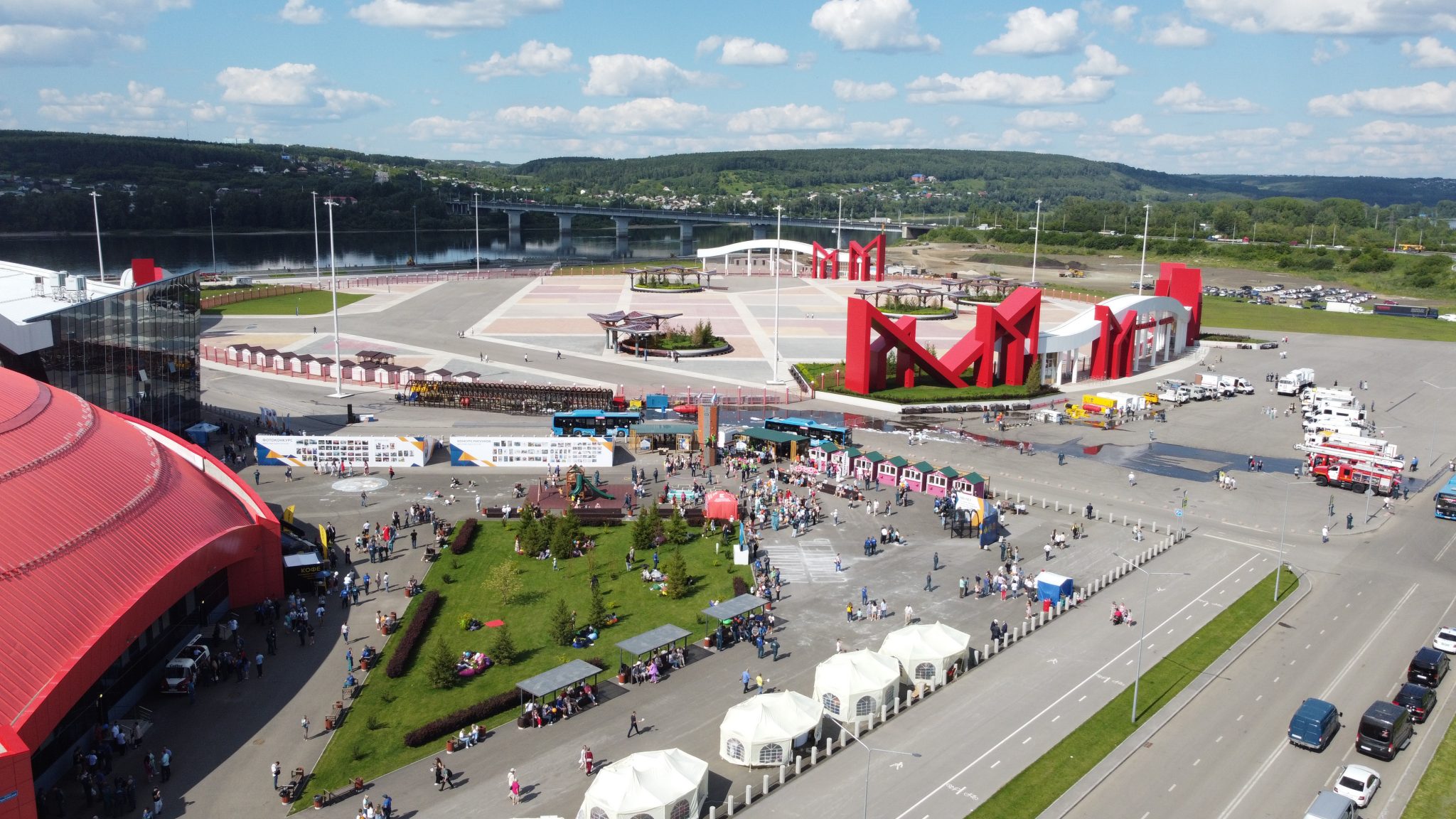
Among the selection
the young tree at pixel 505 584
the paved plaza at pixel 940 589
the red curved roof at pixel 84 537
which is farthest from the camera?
the young tree at pixel 505 584

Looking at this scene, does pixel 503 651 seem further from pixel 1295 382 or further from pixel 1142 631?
pixel 1295 382

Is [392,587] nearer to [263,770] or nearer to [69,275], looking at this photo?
[263,770]

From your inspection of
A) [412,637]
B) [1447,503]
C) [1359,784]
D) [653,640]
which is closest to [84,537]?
[412,637]

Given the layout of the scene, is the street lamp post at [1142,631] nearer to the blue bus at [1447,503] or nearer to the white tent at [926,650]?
the white tent at [926,650]

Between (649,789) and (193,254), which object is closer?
(649,789)

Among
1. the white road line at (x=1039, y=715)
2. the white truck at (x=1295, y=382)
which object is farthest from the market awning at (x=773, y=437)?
the white truck at (x=1295, y=382)

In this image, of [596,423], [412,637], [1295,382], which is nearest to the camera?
[412,637]

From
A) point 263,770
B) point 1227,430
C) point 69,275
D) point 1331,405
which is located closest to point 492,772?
point 263,770

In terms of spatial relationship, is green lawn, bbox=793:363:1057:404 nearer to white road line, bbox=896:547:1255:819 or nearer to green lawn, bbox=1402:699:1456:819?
white road line, bbox=896:547:1255:819
